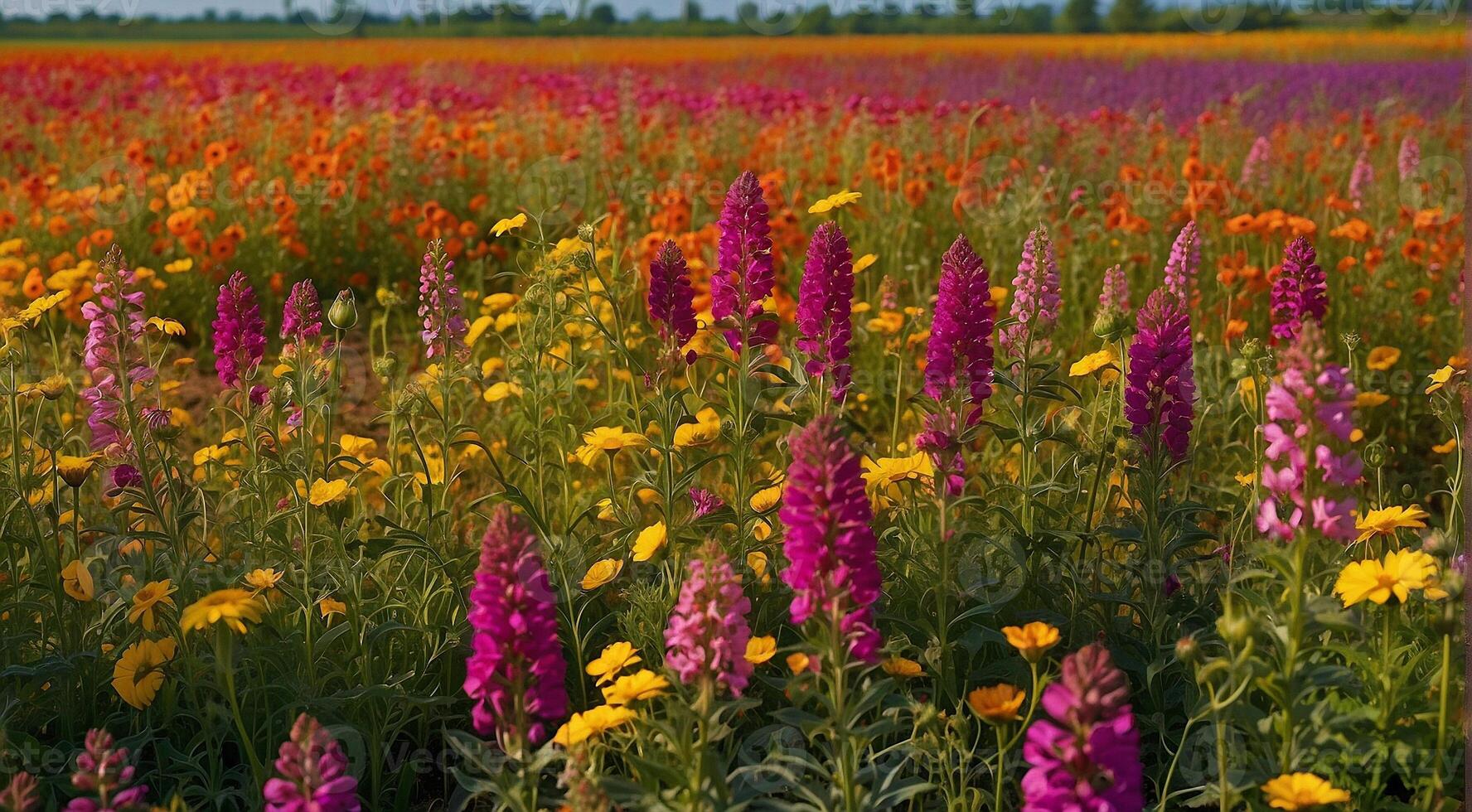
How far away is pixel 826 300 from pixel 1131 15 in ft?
58.5

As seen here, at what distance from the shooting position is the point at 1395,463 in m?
3.94

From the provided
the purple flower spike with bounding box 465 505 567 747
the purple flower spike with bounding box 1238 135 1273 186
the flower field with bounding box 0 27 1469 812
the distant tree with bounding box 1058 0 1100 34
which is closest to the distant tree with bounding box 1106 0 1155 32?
the distant tree with bounding box 1058 0 1100 34

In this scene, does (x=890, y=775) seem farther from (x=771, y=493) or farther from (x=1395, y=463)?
(x=1395, y=463)

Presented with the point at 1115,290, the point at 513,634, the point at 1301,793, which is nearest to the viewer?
the point at 513,634

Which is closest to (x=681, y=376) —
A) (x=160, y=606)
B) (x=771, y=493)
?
(x=771, y=493)

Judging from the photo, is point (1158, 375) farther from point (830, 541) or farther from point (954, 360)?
point (830, 541)

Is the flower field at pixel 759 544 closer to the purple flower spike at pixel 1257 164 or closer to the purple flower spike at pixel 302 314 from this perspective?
the purple flower spike at pixel 302 314

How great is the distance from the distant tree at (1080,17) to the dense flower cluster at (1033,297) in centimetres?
1327

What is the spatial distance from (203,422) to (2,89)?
9822mm

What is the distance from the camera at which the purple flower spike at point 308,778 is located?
1.51 metres

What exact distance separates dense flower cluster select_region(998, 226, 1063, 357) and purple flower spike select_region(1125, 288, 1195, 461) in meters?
0.23

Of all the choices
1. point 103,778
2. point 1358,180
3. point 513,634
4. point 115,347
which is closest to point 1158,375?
point 513,634

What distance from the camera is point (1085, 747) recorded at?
1440 mm

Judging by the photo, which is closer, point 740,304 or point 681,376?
point 740,304
